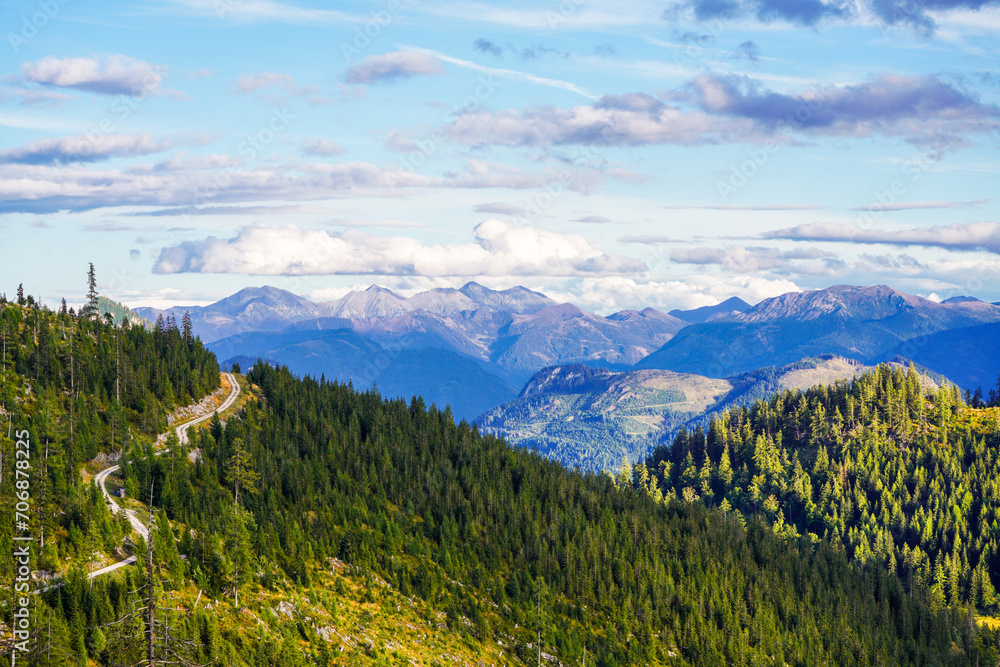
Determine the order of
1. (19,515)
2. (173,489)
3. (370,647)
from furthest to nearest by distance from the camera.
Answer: (173,489) < (370,647) < (19,515)

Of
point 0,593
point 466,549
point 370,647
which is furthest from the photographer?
point 466,549

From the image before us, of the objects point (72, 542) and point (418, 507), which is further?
point (418, 507)

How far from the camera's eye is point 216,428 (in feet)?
585

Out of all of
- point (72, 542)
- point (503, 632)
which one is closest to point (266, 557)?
point (72, 542)

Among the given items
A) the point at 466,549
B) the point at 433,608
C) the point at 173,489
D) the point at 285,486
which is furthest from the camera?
the point at 466,549

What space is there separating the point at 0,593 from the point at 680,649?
14536 cm

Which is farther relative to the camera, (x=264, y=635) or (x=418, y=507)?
(x=418, y=507)

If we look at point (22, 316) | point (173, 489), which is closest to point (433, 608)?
A: point (173, 489)

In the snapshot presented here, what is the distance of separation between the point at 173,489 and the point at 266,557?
20854 millimetres

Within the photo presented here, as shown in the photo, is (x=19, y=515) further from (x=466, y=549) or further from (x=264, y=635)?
(x=466, y=549)

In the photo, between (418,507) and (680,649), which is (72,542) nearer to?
(418,507)

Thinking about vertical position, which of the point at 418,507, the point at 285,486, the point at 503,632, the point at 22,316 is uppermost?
Result: the point at 22,316

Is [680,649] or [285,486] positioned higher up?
[285,486]

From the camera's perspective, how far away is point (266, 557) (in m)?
126
